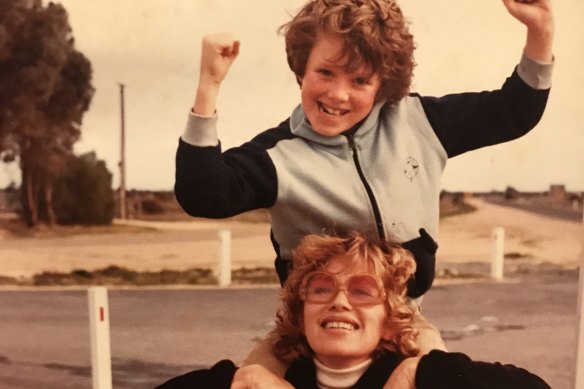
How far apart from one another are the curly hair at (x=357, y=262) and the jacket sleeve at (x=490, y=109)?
0.24 metres

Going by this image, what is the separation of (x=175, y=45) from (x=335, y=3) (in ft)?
1.01

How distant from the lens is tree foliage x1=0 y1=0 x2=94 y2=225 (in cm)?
116

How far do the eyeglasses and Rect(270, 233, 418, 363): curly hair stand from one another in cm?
1

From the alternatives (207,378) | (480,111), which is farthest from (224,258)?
(480,111)

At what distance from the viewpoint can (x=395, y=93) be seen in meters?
1.18

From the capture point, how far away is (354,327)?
1.14 m

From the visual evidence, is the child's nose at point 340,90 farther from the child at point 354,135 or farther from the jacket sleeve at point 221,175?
the jacket sleeve at point 221,175

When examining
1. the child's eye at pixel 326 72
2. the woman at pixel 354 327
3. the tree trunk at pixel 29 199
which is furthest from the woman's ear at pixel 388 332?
the tree trunk at pixel 29 199

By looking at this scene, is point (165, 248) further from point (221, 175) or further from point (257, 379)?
point (257, 379)

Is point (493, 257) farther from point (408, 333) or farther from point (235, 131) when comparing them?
point (235, 131)

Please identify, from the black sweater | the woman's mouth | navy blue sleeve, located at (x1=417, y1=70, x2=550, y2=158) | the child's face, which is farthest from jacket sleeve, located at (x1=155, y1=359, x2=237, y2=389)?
navy blue sleeve, located at (x1=417, y1=70, x2=550, y2=158)

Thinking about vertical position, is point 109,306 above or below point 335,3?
below

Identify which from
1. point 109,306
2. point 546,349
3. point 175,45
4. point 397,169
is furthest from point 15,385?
point 546,349

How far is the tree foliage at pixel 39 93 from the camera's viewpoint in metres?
1.16
